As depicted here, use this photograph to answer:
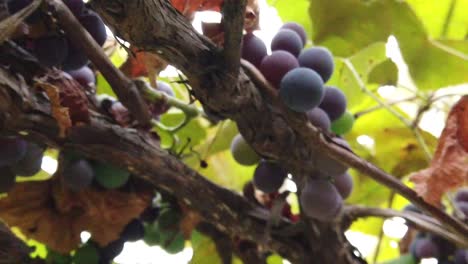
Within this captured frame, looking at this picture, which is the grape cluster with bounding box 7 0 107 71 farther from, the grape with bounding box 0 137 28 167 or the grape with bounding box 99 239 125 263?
the grape with bounding box 99 239 125 263

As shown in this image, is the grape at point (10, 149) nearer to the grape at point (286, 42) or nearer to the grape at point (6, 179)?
the grape at point (6, 179)

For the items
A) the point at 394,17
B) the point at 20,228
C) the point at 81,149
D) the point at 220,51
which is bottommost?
the point at 20,228

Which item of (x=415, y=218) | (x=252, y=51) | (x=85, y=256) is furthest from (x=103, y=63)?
(x=415, y=218)

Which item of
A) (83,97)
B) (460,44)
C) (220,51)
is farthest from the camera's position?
(460,44)

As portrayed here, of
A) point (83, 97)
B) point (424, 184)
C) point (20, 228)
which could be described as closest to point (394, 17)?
point (424, 184)

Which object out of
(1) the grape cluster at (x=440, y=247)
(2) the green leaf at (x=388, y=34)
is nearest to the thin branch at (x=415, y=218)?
(1) the grape cluster at (x=440, y=247)

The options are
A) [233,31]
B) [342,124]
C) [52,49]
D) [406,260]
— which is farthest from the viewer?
[406,260]

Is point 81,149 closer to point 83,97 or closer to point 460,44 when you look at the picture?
point 83,97

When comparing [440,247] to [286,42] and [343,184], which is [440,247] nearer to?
[343,184]

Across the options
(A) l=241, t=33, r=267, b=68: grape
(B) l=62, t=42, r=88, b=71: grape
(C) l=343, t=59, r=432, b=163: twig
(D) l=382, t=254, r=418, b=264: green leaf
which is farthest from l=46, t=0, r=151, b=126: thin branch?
(D) l=382, t=254, r=418, b=264: green leaf
